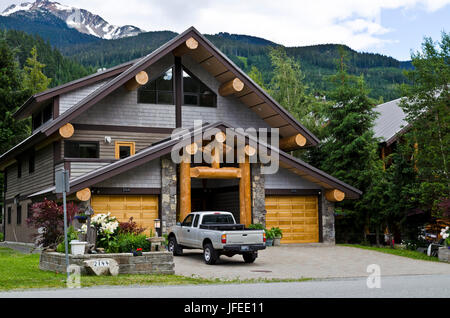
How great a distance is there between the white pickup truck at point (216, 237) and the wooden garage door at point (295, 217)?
612cm

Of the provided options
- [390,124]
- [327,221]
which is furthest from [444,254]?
[390,124]

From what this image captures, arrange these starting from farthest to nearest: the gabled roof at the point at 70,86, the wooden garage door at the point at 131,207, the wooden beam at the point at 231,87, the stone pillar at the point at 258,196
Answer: the wooden beam at the point at 231,87, the gabled roof at the point at 70,86, the stone pillar at the point at 258,196, the wooden garage door at the point at 131,207

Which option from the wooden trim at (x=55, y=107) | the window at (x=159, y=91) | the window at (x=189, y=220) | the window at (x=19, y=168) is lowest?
the window at (x=189, y=220)

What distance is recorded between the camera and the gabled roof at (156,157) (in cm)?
2289

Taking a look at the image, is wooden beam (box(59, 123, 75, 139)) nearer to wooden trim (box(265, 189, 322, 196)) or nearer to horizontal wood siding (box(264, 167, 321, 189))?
horizontal wood siding (box(264, 167, 321, 189))

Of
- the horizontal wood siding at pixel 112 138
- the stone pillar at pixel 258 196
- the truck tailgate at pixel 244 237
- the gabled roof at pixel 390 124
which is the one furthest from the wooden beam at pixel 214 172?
the gabled roof at pixel 390 124

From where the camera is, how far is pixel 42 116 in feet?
103

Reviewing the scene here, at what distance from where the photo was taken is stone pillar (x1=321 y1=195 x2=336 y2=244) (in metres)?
28.1

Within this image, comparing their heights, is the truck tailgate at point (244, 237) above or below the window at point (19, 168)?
below

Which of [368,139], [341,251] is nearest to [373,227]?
[368,139]

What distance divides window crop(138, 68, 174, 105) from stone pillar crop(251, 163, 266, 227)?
19.1ft

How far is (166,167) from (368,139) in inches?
485

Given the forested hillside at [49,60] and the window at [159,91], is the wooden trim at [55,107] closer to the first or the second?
the window at [159,91]

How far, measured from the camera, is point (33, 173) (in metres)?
31.1
